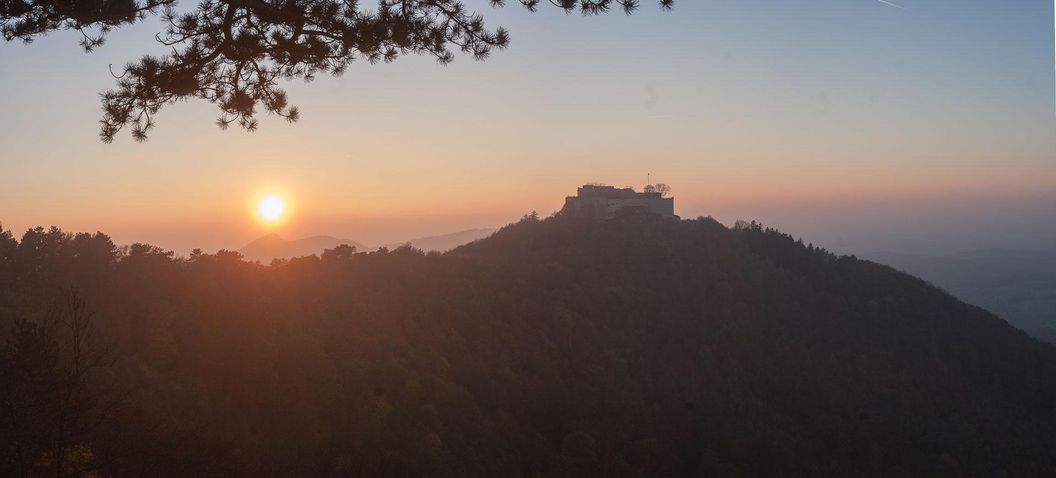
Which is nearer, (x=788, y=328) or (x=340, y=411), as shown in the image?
(x=340, y=411)

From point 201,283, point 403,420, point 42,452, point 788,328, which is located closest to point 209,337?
point 201,283

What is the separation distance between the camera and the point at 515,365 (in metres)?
24.3

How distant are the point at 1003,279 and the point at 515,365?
126500 mm

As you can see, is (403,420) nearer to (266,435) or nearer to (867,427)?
(266,435)

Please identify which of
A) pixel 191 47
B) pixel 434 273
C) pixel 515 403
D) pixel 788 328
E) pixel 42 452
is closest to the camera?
pixel 42 452

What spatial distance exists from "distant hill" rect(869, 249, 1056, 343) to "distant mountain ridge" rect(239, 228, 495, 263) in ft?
191

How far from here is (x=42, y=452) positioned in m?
5.92

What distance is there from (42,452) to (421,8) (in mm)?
5655

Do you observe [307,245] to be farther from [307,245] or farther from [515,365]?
[515,365]

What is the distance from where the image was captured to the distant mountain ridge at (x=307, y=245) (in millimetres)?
30112

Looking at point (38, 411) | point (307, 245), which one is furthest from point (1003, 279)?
point (38, 411)

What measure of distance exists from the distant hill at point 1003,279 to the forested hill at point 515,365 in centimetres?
4552

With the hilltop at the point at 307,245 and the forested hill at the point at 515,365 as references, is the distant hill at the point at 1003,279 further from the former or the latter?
the hilltop at the point at 307,245

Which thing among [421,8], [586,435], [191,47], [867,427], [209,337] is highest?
[421,8]
